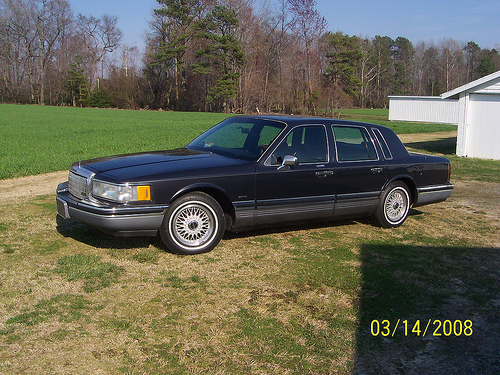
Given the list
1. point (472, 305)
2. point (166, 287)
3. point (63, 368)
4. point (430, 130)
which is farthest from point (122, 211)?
point (430, 130)

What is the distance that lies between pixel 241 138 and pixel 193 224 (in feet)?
5.23

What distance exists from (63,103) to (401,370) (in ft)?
303

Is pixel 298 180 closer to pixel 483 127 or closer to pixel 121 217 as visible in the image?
pixel 121 217

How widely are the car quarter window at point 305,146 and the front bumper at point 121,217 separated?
5.44 ft

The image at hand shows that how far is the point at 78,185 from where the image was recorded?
6.17 meters

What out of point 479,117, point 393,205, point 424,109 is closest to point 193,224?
point 393,205

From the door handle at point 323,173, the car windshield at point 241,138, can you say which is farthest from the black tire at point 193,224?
the door handle at point 323,173

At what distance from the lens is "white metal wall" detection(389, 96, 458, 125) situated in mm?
46031

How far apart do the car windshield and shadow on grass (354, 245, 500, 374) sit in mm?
1894

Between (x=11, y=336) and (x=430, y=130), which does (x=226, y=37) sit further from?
(x=11, y=336)

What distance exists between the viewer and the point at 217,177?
6.11m

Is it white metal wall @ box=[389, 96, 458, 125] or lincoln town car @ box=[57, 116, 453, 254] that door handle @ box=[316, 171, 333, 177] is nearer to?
lincoln town car @ box=[57, 116, 453, 254]

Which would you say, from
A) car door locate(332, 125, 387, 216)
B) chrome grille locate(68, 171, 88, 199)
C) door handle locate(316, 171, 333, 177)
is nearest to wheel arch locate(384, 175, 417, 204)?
car door locate(332, 125, 387, 216)

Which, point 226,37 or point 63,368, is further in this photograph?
point 226,37
